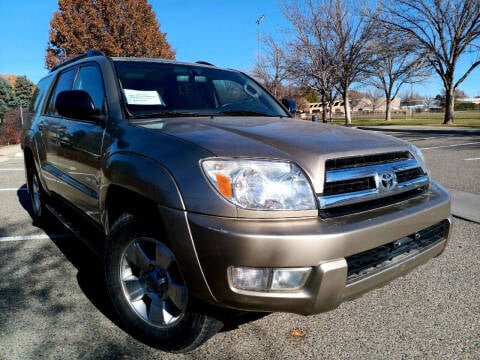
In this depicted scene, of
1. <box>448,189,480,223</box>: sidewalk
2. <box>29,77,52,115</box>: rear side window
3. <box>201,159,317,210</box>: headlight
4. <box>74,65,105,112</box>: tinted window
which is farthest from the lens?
<box>448,189,480,223</box>: sidewalk

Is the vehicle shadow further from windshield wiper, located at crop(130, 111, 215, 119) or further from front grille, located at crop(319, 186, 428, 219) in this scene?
windshield wiper, located at crop(130, 111, 215, 119)

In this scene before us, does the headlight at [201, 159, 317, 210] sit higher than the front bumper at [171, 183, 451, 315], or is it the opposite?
the headlight at [201, 159, 317, 210]

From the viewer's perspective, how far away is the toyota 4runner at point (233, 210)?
1934 mm

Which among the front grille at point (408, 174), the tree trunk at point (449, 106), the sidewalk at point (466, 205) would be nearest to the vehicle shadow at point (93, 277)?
the front grille at point (408, 174)

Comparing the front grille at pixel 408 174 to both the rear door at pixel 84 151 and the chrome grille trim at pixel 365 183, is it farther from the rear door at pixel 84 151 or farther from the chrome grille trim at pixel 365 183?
the rear door at pixel 84 151

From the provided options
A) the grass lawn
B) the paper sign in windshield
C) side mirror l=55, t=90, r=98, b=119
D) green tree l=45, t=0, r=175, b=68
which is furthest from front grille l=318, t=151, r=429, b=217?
green tree l=45, t=0, r=175, b=68

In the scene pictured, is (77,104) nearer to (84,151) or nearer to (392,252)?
(84,151)

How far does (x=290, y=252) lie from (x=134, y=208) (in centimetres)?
98

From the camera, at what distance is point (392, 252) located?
7.44 feet

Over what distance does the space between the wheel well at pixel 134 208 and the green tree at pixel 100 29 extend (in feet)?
92.0

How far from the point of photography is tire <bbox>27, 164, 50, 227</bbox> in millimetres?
4949

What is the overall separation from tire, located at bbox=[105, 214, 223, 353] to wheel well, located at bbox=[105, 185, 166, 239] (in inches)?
1.9

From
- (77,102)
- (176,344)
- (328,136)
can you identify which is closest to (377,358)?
(176,344)

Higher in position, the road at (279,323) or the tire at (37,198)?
the tire at (37,198)
